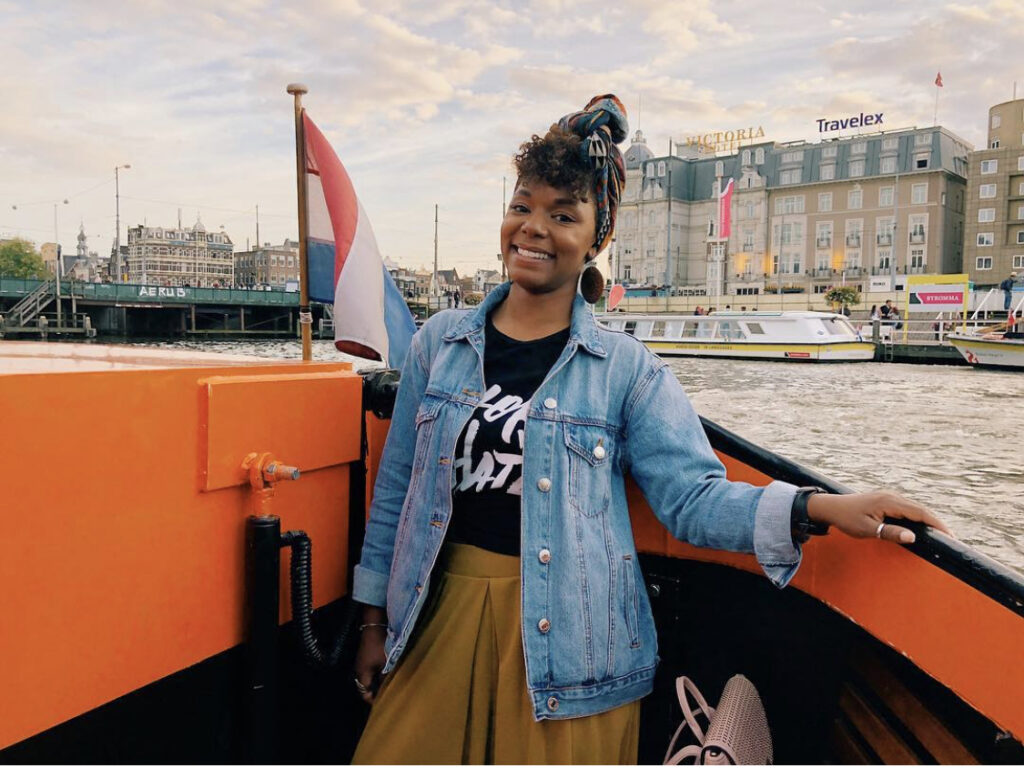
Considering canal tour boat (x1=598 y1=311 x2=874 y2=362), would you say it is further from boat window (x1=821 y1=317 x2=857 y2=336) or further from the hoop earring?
the hoop earring

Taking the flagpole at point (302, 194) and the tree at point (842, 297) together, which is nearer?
the flagpole at point (302, 194)

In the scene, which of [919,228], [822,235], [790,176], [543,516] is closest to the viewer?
[543,516]

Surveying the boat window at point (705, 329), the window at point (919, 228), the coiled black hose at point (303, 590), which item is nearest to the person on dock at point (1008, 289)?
the boat window at point (705, 329)

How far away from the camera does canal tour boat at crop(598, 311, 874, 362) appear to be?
23.6 m

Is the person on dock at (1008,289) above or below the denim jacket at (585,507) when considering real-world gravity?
above

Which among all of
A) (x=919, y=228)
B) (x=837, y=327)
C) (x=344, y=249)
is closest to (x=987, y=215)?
(x=919, y=228)

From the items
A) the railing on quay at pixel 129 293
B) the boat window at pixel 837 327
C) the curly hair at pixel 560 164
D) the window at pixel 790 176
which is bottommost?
the boat window at pixel 837 327

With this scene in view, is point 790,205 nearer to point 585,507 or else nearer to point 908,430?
point 908,430

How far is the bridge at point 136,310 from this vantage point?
132 ft

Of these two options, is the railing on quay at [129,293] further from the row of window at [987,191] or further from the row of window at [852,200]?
the row of window at [987,191]

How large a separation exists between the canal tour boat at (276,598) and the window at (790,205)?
2573 inches

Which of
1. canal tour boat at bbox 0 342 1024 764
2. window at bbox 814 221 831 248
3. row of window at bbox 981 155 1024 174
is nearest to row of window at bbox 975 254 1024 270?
row of window at bbox 981 155 1024 174

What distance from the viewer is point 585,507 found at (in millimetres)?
1598

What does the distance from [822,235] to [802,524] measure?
65221 millimetres
